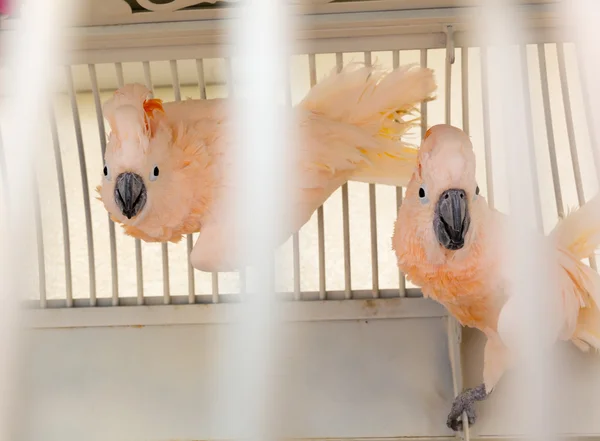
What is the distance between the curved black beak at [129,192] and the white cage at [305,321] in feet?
0.63

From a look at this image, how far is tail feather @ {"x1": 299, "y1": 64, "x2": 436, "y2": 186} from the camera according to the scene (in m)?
1.08

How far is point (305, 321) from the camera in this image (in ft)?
3.83

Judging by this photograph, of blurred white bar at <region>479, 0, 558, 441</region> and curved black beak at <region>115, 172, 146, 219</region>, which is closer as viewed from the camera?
→ blurred white bar at <region>479, 0, 558, 441</region>

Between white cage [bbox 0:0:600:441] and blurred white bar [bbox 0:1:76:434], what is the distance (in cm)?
14

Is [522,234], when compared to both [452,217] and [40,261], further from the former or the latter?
[40,261]

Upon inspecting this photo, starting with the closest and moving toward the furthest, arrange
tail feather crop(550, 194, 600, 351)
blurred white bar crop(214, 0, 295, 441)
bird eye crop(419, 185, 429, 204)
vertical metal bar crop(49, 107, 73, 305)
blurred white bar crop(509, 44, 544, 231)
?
blurred white bar crop(214, 0, 295, 441) < blurred white bar crop(509, 44, 544, 231) < bird eye crop(419, 185, 429, 204) < tail feather crop(550, 194, 600, 351) < vertical metal bar crop(49, 107, 73, 305)

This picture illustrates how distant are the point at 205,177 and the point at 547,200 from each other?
639mm

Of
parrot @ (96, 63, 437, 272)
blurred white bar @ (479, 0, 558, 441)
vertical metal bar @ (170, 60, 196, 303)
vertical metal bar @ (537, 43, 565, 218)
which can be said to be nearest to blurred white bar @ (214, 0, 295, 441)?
parrot @ (96, 63, 437, 272)

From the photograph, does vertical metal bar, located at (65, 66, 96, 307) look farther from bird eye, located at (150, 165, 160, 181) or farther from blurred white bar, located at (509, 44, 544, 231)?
blurred white bar, located at (509, 44, 544, 231)

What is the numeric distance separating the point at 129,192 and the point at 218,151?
0.14 meters

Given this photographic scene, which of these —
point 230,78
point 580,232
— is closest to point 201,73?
point 230,78

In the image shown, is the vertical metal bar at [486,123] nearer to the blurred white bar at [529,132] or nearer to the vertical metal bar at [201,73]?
the blurred white bar at [529,132]

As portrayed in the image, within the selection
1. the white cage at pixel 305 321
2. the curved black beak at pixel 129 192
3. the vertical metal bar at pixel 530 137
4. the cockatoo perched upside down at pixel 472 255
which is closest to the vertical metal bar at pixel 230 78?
the white cage at pixel 305 321

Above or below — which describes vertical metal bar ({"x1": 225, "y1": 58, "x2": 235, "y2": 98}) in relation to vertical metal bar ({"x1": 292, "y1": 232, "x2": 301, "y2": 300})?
above
